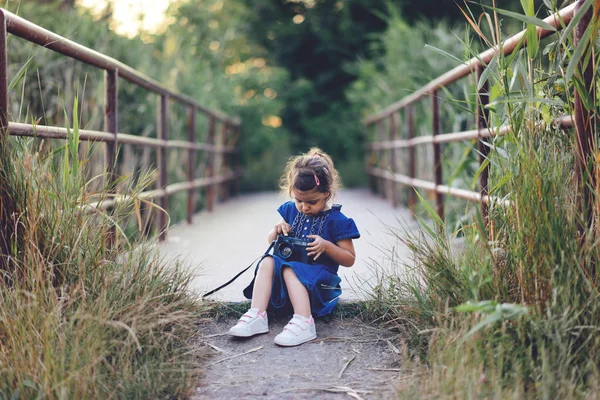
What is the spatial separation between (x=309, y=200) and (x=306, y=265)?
27 centimetres

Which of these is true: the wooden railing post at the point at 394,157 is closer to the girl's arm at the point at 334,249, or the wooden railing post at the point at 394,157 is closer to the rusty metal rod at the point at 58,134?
the rusty metal rod at the point at 58,134

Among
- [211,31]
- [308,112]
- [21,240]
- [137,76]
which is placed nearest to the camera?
[21,240]

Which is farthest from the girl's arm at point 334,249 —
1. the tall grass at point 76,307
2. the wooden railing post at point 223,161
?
the wooden railing post at point 223,161

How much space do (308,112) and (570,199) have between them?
1169cm

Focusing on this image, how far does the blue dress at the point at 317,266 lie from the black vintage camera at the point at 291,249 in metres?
0.04

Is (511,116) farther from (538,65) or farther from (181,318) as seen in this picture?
(181,318)

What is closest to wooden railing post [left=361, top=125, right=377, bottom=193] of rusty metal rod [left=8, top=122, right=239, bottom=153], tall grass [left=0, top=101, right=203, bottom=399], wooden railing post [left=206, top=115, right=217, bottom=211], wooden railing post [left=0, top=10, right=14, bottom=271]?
wooden railing post [left=206, top=115, right=217, bottom=211]

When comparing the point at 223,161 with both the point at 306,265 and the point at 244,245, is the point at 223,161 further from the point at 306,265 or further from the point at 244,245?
the point at 306,265

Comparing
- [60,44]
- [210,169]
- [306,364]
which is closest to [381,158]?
[210,169]

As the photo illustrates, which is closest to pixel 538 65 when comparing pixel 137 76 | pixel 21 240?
pixel 21 240

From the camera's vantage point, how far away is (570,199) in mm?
1962

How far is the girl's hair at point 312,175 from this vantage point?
2635 mm

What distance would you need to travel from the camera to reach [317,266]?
2.62 m

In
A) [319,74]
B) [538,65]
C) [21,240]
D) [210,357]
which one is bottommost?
[210,357]
